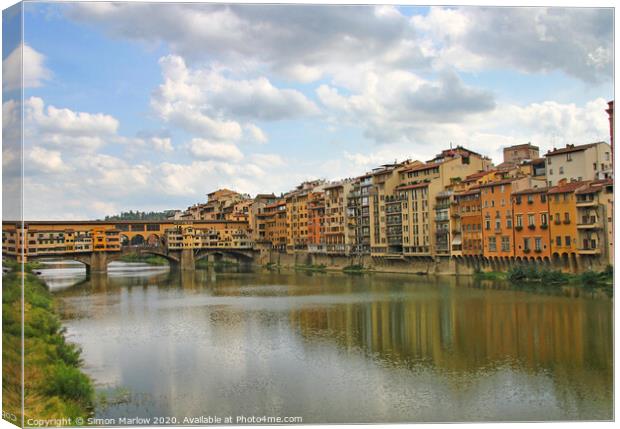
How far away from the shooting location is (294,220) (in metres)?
47.1

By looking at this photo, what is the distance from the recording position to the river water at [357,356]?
29.2 ft

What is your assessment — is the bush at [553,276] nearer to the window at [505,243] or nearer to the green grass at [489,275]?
the green grass at [489,275]

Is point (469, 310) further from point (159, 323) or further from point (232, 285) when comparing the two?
point (232, 285)

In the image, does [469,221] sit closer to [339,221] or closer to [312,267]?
[339,221]

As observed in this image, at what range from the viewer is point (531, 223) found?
25312 mm

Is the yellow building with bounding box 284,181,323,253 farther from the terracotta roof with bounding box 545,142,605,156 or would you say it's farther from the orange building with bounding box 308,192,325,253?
the terracotta roof with bounding box 545,142,605,156

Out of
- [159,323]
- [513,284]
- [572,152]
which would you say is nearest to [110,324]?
[159,323]

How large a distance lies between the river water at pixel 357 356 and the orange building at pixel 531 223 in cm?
433

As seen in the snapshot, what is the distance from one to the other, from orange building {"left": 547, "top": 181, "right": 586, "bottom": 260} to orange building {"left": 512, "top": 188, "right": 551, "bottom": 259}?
315 mm

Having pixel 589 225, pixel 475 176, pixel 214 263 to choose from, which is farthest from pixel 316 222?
Answer: pixel 589 225

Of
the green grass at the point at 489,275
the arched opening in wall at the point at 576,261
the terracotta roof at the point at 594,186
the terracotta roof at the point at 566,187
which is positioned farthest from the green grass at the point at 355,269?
the terracotta roof at the point at 594,186

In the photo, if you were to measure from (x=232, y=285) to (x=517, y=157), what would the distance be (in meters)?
18.8

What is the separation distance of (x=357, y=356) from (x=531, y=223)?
51.2 feet

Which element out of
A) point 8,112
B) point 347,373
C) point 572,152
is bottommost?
point 347,373
